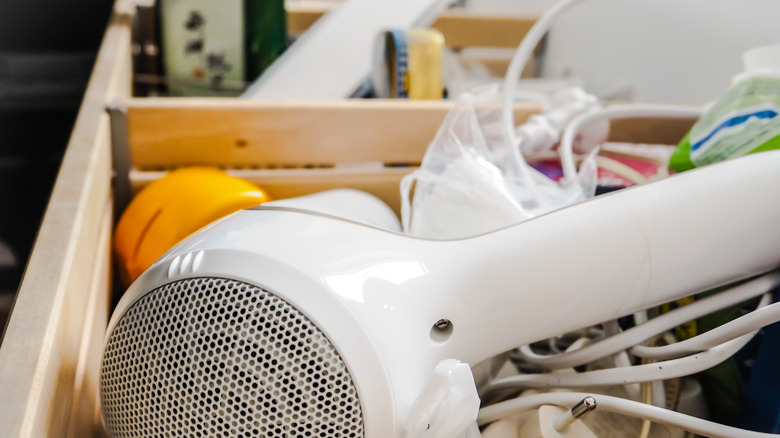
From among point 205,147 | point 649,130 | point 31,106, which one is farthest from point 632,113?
point 31,106

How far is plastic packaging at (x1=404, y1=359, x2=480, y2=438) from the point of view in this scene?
0.25 metres

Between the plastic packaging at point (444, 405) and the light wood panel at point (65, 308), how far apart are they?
5.6 inches

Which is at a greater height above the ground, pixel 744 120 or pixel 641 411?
pixel 744 120

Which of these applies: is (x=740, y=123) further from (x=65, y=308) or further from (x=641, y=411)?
(x=65, y=308)

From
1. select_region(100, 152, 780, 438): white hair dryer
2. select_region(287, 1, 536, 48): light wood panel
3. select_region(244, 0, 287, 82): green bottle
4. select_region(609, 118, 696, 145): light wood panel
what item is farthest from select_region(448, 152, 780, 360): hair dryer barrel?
select_region(287, 1, 536, 48): light wood panel

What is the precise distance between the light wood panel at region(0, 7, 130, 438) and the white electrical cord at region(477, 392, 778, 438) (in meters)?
0.22

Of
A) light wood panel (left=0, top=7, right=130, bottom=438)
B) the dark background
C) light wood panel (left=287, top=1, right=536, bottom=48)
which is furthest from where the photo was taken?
light wood panel (left=287, top=1, right=536, bottom=48)

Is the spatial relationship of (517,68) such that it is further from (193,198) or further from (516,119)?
(193,198)

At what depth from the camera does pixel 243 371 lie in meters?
0.24

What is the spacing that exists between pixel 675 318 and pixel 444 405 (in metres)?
0.16

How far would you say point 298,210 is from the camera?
0.30m

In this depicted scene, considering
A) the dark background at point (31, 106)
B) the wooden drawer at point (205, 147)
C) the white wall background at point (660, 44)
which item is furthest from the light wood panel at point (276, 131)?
the white wall background at point (660, 44)

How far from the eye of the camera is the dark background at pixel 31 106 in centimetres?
47

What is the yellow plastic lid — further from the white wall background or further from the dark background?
the white wall background
